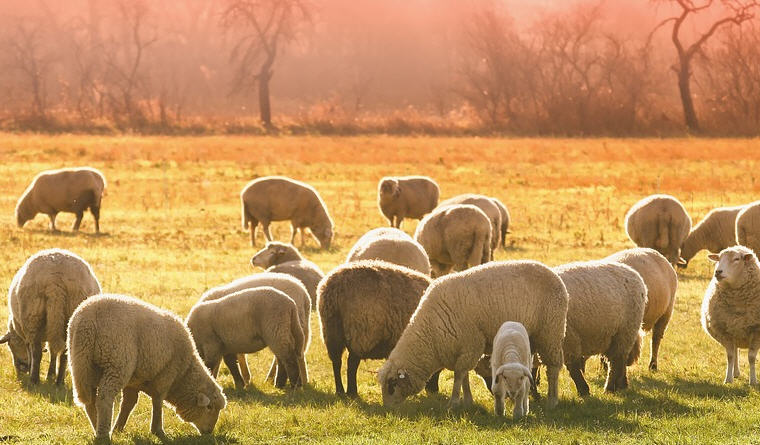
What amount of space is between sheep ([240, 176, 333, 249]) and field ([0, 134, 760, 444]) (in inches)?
32.1

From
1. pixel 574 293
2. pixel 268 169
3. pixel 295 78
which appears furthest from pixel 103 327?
pixel 295 78

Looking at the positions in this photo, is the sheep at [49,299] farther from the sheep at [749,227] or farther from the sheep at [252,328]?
the sheep at [749,227]

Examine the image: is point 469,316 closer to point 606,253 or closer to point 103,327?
point 103,327

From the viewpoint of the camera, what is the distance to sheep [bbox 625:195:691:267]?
20531 millimetres

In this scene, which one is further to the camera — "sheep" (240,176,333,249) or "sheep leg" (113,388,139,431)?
"sheep" (240,176,333,249)

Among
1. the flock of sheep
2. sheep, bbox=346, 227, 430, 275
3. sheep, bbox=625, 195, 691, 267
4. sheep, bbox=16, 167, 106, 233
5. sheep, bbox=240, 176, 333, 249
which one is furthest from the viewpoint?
sheep, bbox=16, 167, 106, 233

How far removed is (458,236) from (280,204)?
307 inches

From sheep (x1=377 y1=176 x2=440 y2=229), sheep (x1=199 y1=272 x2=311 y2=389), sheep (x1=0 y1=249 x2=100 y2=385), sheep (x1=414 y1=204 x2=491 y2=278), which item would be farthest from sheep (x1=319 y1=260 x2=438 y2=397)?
sheep (x1=377 y1=176 x2=440 y2=229)

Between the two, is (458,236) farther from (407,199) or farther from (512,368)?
(407,199)

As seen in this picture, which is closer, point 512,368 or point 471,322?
point 512,368

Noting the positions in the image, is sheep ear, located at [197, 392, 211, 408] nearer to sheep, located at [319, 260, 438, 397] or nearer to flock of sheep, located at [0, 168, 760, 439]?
flock of sheep, located at [0, 168, 760, 439]

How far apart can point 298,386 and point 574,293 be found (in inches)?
119

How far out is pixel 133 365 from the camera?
9.03m

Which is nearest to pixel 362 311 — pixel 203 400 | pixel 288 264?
pixel 203 400
